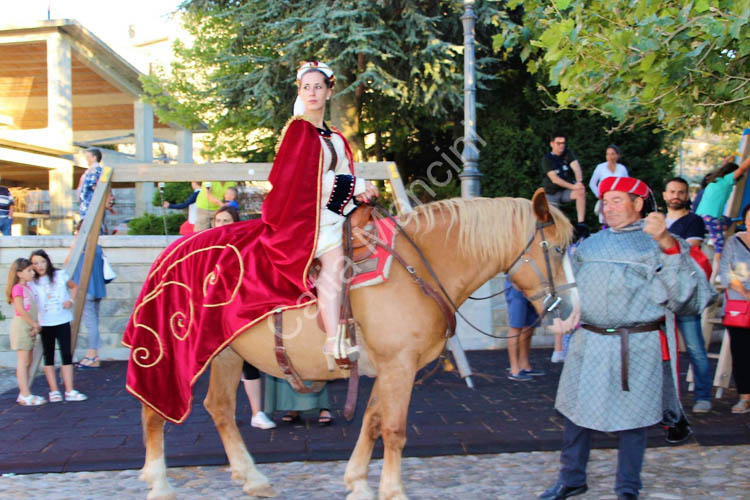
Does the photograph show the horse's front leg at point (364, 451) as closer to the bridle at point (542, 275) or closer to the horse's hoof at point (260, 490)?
the horse's hoof at point (260, 490)

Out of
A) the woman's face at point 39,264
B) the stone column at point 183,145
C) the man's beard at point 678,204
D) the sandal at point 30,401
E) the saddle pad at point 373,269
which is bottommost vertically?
the sandal at point 30,401

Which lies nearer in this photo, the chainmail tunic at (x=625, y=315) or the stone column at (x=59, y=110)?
the chainmail tunic at (x=625, y=315)

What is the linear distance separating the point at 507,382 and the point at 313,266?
4.24m

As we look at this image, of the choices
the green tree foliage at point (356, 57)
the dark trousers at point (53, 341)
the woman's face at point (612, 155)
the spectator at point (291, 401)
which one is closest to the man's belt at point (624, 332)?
the spectator at point (291, 401)

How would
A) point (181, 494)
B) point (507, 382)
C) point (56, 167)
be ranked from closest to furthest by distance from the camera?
point (181, 494)
point (507, 382)
point (56, 167)

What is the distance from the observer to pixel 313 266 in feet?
13.6

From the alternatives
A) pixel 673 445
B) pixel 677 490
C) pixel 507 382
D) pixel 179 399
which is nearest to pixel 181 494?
pixel 179 399

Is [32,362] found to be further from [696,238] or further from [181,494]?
[696,238]

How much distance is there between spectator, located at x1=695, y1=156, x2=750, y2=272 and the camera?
8.07m

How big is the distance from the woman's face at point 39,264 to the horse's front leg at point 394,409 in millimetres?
4620

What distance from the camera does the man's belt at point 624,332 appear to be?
3.94m

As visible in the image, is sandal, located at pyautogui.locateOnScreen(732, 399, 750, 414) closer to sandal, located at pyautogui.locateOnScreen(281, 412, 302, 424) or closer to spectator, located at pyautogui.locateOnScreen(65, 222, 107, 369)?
sandal, located at pyautogui.locateOnScreen(281, 412, 302, 424)

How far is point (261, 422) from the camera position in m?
6.02

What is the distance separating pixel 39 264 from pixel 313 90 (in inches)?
177
